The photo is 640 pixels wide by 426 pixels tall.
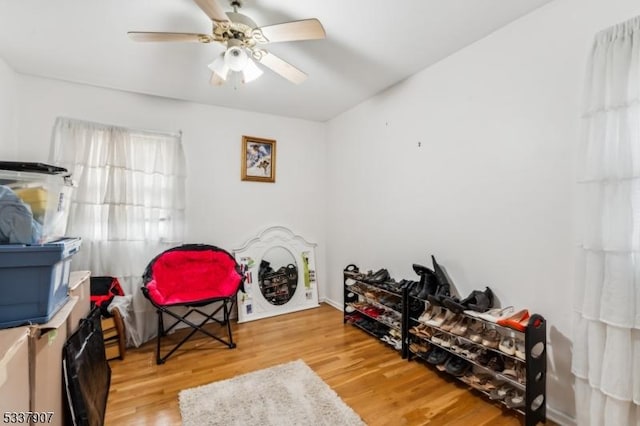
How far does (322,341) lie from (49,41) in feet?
10.5

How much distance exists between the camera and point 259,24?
1.89 metres

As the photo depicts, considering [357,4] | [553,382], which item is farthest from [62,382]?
[553,382]

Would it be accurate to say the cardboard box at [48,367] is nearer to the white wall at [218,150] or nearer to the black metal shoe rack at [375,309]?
the white wall at [218,150]

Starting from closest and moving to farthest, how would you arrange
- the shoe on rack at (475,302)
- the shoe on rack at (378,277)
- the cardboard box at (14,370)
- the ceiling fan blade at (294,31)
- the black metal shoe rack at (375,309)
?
the cardboard box at (14,370) < the ceiling fan blade at (294,31) < the shoe on rack at (475,302) < the black metal shoe rack at (375,309) < the shoe on rack at (378,277)

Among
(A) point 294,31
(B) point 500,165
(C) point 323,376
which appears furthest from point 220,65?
(C) point 323,376

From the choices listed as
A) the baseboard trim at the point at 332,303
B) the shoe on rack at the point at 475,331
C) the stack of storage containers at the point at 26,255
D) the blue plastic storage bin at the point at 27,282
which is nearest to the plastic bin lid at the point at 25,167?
the stack of storage containers at the point at 26,255

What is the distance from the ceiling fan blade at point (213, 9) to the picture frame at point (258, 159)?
6.40 ft

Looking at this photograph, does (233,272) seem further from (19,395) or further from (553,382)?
(553,382)

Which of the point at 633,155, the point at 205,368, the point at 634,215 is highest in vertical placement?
the point at 633,155

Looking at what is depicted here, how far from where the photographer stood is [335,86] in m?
2.80

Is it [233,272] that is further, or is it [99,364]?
[233,272]

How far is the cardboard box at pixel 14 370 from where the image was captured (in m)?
0.82

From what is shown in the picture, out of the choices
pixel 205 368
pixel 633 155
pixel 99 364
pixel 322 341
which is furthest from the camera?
pixel 322 341

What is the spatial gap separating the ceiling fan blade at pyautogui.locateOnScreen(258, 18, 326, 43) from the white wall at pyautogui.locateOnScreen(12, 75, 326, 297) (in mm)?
1844
